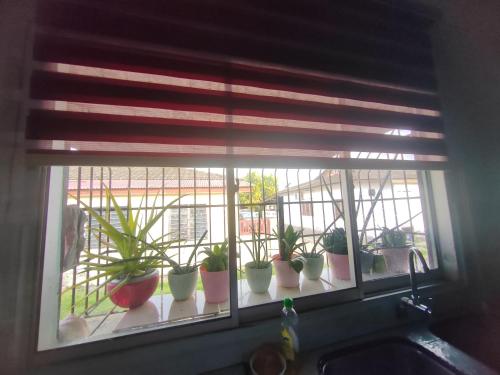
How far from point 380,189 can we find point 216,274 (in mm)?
1109

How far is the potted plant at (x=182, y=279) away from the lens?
752 millimetres

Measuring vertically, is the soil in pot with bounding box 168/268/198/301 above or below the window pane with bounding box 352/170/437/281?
below

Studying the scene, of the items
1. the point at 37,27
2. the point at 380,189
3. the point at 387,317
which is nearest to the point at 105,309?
the point at 37,27

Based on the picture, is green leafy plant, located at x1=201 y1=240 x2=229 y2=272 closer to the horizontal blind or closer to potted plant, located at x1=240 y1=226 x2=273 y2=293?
potted plant, located at x1=240 y1=226 x2=273 y2=293

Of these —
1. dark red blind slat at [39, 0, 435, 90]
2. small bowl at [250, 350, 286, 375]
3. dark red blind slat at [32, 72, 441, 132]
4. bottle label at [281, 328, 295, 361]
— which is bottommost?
small bowl at [250, 350, 286, 375]

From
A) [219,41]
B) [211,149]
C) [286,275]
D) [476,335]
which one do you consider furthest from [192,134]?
[476,335]

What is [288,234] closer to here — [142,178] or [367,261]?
[367,261]

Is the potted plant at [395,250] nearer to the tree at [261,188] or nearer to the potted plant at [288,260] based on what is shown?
the potted plant at [288,260]

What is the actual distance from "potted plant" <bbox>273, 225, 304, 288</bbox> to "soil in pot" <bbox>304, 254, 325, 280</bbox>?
0.06 metres

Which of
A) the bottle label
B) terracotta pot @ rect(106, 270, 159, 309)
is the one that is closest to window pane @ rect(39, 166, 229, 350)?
terracotta pot @ rect(106, 270, 159, 309)

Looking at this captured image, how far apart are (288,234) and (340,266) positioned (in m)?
0.32

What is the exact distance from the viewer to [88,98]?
603mm

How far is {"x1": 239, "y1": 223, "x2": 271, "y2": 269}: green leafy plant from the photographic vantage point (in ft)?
2.76

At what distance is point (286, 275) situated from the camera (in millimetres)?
855
